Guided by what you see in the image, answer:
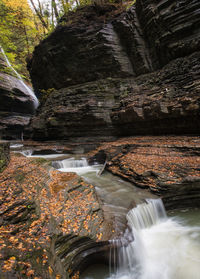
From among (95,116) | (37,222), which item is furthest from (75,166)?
(37,222)

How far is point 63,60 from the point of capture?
60.1 ft

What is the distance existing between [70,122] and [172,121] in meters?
9.97

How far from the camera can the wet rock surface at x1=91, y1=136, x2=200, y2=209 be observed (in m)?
5.79

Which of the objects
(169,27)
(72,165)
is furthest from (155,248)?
(169,27)

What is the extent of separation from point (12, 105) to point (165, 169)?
2371 centimetres

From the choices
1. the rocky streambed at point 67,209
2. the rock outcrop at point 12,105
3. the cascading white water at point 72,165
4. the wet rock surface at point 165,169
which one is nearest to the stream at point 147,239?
the rocky streambed at point 67,209

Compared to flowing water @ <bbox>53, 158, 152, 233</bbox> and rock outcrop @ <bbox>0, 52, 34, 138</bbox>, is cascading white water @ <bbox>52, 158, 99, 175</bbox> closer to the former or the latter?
flowing water @ <bbox>53, 158, 152, 233</bbox>

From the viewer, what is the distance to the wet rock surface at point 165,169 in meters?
5.79

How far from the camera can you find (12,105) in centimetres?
2212

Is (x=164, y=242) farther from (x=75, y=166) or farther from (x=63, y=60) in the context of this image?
(x=63, y=60)

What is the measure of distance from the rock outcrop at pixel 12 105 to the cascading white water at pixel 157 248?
73.0ft

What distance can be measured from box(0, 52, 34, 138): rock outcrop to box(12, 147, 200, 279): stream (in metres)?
20.2

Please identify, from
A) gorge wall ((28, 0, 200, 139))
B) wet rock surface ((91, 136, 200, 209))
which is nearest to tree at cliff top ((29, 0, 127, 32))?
gorge wall ((28, 0, 200, 139))

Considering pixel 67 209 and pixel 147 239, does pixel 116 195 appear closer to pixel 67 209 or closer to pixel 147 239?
pixel 147 239
